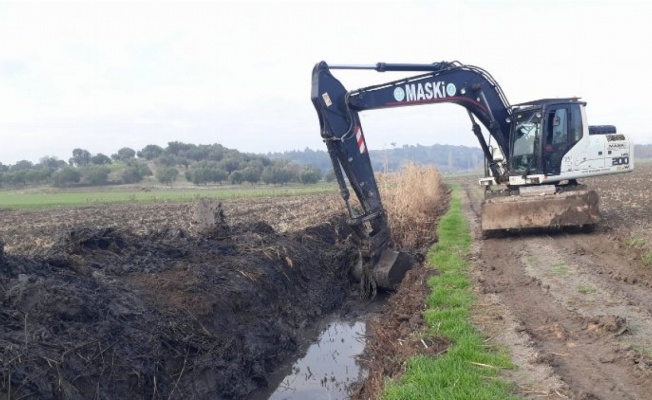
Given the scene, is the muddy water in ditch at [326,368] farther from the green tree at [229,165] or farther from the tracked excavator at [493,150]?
the green tree at [229,165]

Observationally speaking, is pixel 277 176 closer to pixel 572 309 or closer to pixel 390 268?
pixel 390 268

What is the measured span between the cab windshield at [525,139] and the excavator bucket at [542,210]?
2.09 ft

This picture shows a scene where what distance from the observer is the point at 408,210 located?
16812 mm

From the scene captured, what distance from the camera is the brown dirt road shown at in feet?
17.7

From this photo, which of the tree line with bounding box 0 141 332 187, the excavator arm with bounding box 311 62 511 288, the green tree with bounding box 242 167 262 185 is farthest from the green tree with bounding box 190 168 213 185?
the excavator arm with bounding box 311 62 511 288

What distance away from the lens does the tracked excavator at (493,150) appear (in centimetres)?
1040

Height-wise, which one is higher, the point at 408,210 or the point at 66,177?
the point at 66,177

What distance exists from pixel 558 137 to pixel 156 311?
10152 millimetres

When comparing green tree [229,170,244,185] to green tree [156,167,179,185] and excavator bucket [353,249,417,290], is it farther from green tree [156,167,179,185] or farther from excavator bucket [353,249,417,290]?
excavator bucket [353,249,417,290]

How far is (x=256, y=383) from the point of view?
23.8 ft


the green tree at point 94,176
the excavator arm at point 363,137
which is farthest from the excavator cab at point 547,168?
the green tree at point 94,176

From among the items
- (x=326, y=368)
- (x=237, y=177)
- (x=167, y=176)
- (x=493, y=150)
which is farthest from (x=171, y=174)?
(x=326, y=368)

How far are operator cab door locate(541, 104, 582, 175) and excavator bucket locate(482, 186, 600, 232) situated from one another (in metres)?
0.58

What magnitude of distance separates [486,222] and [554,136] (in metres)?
2.51
